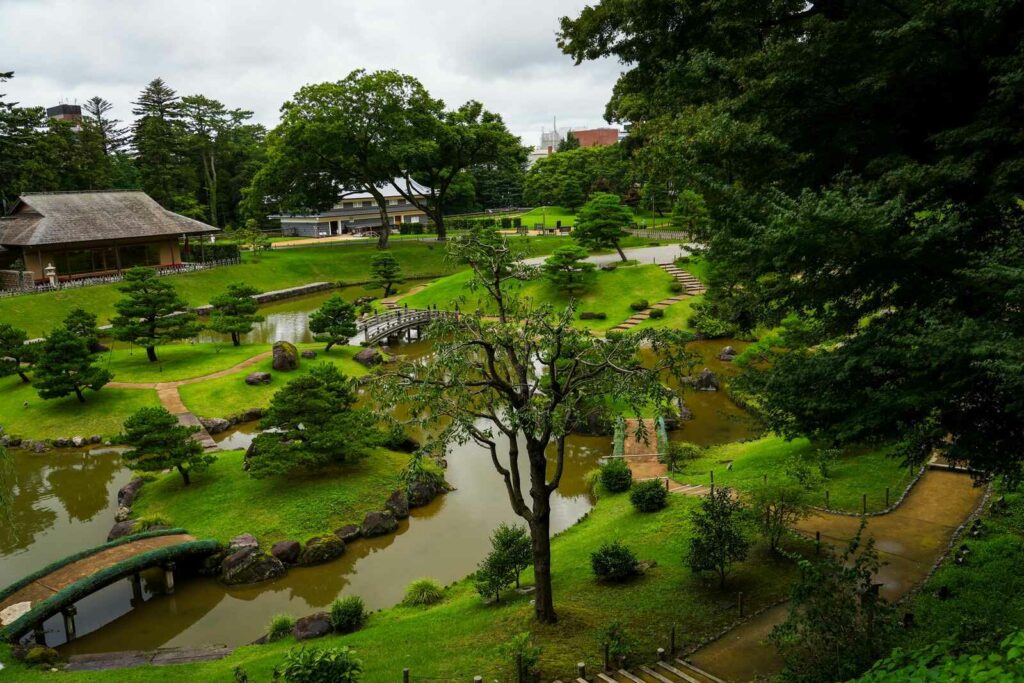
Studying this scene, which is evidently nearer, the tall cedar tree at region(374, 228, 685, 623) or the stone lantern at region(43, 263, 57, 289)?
the tall cedar tree at region(374, 228, 685, 623)

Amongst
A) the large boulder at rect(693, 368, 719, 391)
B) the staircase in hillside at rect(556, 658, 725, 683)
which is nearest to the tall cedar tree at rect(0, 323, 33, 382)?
the large boulder at rect(693, 368, 719, 391)

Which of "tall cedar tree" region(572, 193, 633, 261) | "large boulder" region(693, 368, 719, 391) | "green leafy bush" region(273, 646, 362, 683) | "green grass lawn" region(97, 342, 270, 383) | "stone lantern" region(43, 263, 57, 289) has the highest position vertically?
"tall cedar tree" region(572, 193, 633, 261)

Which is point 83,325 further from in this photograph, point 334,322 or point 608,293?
point 608,293

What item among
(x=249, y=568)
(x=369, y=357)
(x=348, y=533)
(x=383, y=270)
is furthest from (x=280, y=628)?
(x=383, y=270)

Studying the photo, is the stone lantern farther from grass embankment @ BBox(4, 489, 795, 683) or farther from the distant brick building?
the distant brick building

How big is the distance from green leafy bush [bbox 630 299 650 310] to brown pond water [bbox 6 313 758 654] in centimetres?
1472

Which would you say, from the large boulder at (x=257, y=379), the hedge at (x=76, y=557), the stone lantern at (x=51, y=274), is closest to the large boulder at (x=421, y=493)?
the hedge at (x=76, y=557)

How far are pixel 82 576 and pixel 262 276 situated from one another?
3991 centimetres

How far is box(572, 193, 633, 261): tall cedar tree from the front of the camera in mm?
43656

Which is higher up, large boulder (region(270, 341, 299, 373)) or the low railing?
the low railing

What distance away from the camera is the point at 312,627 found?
13.8 metres

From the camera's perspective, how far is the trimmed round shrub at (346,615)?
44.9 feet

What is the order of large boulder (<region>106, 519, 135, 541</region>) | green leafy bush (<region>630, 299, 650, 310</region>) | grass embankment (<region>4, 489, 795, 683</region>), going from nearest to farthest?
grass embankment (<region>4, 489, 795, 683</region>) < large boulder (<region>106, 519, 135, 541</region>) < green leafy bush (<region>630, 299, 650, 310</region>)

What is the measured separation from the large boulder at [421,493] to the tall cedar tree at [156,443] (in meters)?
6.23
